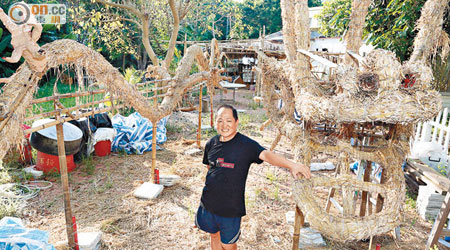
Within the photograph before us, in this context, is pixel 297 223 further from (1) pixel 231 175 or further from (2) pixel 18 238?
(2) pixel 18 238

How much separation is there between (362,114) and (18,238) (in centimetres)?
269

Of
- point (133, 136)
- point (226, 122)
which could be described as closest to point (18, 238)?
point (226, 122)

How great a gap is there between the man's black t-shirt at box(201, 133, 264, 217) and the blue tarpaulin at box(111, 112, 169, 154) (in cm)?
458

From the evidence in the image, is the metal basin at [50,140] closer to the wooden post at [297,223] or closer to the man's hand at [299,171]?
the wooden post at [297,223]

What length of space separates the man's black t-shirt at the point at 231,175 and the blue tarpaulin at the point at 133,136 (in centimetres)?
458

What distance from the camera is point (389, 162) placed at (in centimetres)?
218

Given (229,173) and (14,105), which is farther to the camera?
(229,173)

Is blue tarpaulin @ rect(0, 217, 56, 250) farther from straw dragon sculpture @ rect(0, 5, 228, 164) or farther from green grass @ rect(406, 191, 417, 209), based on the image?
green grass @ rect(406, 191, 417, 209)

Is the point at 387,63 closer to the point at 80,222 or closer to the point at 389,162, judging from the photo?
the point at 389,162

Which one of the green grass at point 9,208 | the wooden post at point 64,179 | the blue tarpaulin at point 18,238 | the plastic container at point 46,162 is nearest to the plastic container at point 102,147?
the plastic container at point 46,162

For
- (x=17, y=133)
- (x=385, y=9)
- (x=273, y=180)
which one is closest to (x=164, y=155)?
(x=273, y=180)

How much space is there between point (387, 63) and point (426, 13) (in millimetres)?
1552

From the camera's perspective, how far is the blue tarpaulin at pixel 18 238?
2.19m

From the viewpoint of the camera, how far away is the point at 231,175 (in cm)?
216
